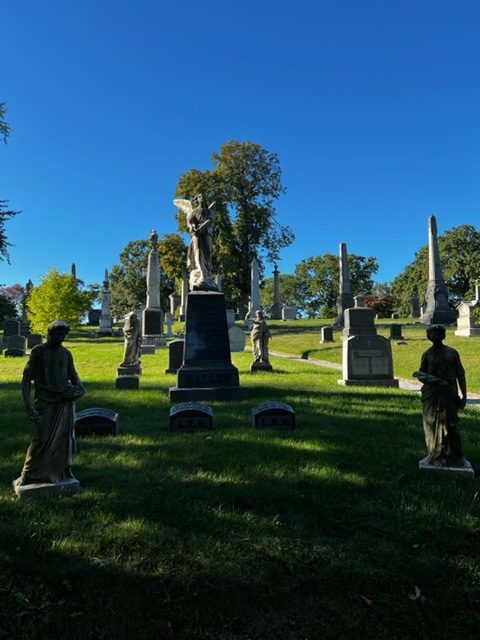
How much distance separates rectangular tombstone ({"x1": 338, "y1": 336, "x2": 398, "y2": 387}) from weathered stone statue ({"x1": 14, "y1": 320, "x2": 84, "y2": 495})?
29.0 feet

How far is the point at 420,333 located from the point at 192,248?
17383 mm

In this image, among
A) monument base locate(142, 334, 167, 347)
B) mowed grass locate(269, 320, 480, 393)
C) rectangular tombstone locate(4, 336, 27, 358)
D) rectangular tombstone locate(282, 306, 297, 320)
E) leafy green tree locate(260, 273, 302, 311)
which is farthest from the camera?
leafy green tree locate(260, 273, 302, 311)

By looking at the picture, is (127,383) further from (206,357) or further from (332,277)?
(332,277)

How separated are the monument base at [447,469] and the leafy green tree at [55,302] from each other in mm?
31049

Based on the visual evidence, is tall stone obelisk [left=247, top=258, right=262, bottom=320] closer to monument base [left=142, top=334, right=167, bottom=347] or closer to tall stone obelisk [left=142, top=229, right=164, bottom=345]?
tall stone obelisk [left=142, top=229, right=164, bottom=345]

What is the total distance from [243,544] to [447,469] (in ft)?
8.39

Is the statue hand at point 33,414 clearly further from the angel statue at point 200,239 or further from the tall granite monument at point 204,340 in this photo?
the angel statue at point 200,239

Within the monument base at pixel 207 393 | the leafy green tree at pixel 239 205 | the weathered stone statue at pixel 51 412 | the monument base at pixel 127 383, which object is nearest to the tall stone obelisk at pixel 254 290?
the leafy green tree at pixel 239 205

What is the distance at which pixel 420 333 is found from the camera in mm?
24219

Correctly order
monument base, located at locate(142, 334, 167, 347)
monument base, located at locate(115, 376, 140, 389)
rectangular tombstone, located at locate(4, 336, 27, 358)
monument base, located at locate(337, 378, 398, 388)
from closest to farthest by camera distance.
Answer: monument base, located at locate(115, 376, 140, 389)
monument base, located at locate(337, 378, 398, 388)
rectangular tombstone, located at locate(4, 336, 27, 358)
monument base, located at locate(142, 334, 167, 347)

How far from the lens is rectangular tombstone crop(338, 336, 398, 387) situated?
1169 centimetres

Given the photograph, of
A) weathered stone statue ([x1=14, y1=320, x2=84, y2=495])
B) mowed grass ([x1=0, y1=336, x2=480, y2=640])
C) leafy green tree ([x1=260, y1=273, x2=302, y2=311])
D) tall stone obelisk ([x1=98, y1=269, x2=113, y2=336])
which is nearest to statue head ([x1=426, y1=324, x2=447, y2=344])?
mowed grass ([x1=0, y1=336, x2=480, y2=640])

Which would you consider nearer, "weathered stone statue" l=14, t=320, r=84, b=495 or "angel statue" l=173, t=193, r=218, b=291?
"weathered stone statue" l=14, t=320, r=84, b=495

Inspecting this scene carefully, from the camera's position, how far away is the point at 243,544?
3.27 metres
